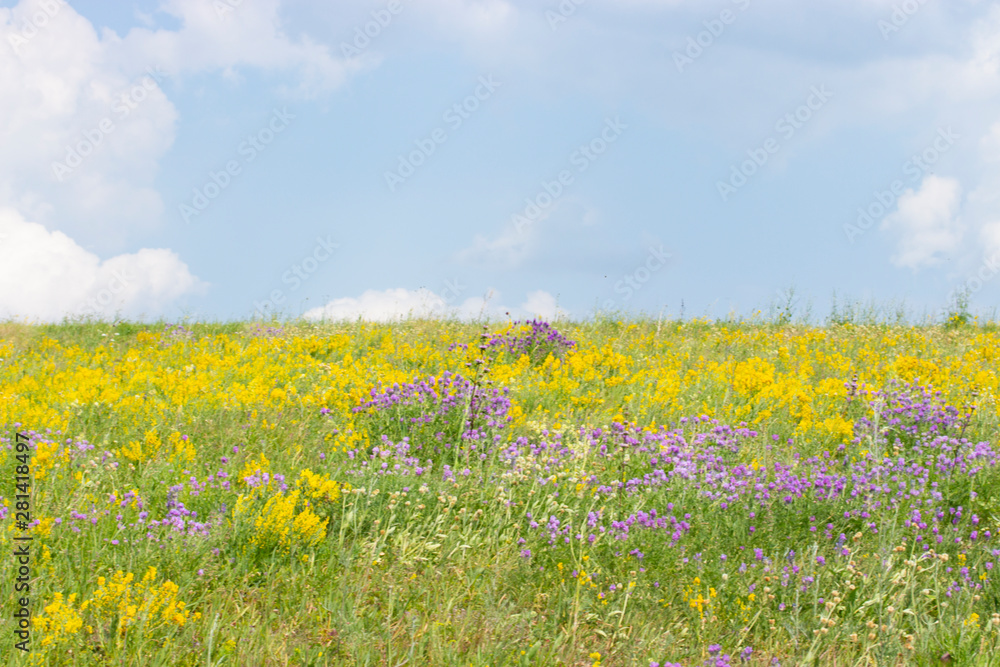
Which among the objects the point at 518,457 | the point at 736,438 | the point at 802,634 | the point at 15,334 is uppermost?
the point at 15,334

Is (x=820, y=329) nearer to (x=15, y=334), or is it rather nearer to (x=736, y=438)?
(x=736, y=438)

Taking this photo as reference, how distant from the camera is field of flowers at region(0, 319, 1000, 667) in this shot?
3.06m

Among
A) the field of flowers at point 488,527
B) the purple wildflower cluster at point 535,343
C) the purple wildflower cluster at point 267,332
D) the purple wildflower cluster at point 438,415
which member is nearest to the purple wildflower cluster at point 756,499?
the field of flowers at point 488,527

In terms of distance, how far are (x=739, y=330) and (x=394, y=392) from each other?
769 centimetres

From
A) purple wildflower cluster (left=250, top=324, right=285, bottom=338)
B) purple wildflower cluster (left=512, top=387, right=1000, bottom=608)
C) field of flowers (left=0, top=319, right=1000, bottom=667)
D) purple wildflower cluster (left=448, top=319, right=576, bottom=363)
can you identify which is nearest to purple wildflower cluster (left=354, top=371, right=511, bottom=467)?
field of flowers (left=0, top=319, right=1000, bottom=667)

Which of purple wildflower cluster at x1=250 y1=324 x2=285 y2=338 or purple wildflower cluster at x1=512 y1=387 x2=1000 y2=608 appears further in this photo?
purple wildflower cluster at x1=250 y1=324 x2=285 y2=338

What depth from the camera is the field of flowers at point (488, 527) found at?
3.06 m

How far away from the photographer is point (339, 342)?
30.8 ft

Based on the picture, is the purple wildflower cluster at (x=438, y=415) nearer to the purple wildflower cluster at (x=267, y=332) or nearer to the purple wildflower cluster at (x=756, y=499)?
the purple wildflower cluster at (x=756, y=499)

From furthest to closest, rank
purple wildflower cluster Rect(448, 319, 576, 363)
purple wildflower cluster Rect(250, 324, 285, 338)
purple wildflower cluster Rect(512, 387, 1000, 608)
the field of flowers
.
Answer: purple wildflower cluster Rect(250, 324, 285, 338) → purple wildflower cluster Rect(448, 319, 576, 363) → purple wildflower cluster Rect(512, 387, 1000, 608) → the field of flowers

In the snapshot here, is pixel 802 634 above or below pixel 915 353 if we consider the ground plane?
below

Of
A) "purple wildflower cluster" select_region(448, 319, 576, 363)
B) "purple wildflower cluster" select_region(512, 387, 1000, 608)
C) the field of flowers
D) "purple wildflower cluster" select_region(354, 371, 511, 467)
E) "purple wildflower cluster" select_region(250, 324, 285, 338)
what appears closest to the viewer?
the field of flowers

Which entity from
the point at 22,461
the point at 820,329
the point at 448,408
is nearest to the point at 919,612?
the point at 448,408

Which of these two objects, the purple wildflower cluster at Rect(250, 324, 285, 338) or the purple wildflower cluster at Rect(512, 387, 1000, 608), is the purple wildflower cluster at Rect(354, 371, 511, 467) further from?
the purple wildflower cluster at Rect(250, 324, 285, 338)
